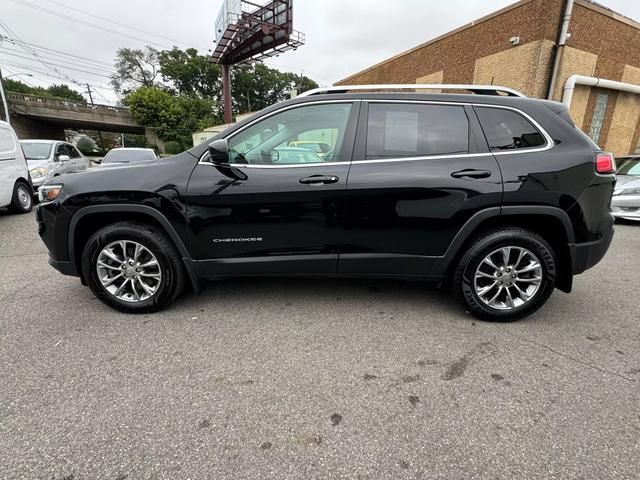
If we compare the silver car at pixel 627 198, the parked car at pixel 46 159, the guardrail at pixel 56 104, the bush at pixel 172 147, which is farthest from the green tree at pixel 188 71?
the silver car at pixel 627 198

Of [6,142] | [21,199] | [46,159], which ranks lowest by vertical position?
[21,199]

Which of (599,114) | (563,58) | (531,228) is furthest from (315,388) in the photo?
(599,114)

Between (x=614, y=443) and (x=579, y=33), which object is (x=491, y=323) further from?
(x=579, y=33)

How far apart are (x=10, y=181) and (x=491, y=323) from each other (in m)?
8.78

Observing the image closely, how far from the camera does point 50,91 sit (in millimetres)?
66625

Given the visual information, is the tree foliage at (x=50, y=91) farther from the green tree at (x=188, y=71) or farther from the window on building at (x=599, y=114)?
the window on building at (x=599, y=114)

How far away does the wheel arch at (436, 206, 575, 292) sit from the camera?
8.48 ft

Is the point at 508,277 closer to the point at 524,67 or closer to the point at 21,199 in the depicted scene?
the point at 21,199

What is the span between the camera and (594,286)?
3592 millimetres

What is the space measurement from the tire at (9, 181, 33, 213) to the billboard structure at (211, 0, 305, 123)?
27674mm

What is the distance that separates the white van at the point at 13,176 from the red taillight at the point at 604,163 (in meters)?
9.09

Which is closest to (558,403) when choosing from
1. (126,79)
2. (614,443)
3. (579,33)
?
(614,443)

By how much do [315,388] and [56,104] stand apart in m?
47.2

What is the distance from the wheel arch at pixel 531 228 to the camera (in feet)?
8.48
